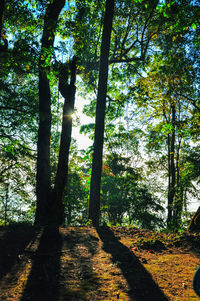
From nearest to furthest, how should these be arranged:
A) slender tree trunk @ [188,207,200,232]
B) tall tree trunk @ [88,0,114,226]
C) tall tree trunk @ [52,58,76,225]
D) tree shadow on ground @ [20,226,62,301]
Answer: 1. tree shadow on ground @ [20,226,62,301]
2. slender tree trunk @ [188,207,200,232]
3. tall tree trunk @ [52,58,76,225]
4. tall tree trunk @ [88,0,114,226]

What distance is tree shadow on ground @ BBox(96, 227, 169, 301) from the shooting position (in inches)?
91.9

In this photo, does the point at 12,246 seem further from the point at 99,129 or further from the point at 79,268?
the point at 99,129

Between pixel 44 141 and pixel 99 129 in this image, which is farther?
pixel 99 129

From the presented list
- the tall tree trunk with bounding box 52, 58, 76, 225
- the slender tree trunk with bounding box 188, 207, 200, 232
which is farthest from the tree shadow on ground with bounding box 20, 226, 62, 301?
the slender tree trunk with bounding box 188, 207, 200, 232

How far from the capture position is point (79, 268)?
3182 millimetres

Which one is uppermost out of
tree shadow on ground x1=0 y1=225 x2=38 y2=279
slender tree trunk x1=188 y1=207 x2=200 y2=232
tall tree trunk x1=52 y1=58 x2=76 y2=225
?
tall tree trunk x1=52 y1=58 x2=76 y2=225

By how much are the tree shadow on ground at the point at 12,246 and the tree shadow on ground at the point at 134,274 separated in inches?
69.8

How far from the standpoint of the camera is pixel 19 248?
387cm

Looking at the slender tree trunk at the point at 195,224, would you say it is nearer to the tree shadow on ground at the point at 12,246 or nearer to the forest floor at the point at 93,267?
the forest floor at the point at 93,267

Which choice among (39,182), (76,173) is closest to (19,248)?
(39,182)

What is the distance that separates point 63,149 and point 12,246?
11.5ft

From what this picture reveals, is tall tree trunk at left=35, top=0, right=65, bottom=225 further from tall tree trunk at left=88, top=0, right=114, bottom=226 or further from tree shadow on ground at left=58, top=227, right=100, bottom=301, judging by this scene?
tree shadow on ground at left=58, top=227, right=100, bottom=301

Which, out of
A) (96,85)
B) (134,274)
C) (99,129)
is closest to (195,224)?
(134,274)

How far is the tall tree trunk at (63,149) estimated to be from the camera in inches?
251
